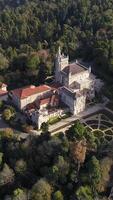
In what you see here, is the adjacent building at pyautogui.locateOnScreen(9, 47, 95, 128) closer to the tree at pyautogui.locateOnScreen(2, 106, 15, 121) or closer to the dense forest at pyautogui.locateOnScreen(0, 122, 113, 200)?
the tree at pyautogui.locateOnScreen(2, 106, 15, 121)

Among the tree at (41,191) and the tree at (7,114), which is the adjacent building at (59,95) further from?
the tree at (41,191)

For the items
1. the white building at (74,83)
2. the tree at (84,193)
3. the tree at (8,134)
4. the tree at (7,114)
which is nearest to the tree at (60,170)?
the tree at (84,193)

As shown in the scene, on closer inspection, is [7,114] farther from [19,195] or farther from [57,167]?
[19,195]

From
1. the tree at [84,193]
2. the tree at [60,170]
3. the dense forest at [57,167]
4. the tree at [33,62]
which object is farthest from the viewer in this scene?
the tree at [33,62]

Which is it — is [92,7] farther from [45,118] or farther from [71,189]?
[71,189]

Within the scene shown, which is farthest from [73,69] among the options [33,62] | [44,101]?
[33,62]

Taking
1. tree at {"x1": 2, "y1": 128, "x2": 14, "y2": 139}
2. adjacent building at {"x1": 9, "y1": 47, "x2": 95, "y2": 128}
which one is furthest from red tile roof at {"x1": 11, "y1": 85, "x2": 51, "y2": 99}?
tree at {"x1": 2, "y1": 128, "x2": 14, "y2": 139}

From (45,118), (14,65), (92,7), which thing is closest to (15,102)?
(45,118)
